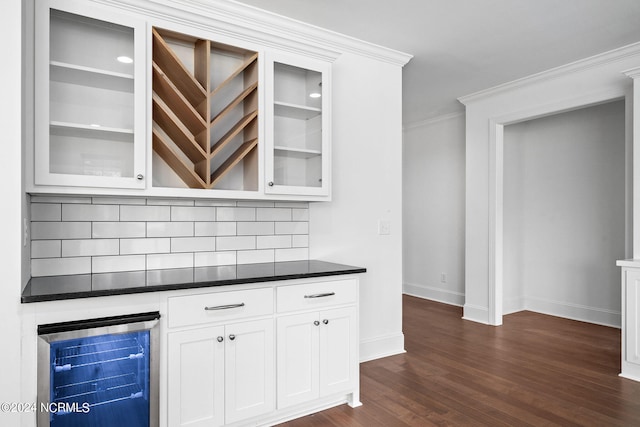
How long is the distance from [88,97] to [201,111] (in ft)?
1.98

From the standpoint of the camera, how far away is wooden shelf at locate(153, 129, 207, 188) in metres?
2.39

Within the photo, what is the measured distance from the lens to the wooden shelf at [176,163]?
2394 mm

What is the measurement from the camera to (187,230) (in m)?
2.70

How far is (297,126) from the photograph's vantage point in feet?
9.41

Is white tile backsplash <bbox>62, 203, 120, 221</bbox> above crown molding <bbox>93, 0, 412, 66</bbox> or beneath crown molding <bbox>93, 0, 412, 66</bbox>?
beneath

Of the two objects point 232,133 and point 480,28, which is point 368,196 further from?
point 480,28

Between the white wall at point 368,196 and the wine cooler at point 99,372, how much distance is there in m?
1.52

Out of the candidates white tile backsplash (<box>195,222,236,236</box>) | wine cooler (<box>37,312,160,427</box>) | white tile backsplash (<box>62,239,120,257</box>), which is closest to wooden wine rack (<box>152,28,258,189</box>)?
white tile backsplash (<box>195,222,236,236</box>)

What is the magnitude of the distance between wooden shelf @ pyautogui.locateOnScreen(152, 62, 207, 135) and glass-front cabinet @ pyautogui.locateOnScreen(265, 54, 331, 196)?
436 millimetres

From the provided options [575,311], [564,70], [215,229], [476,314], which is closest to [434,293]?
[476,314]

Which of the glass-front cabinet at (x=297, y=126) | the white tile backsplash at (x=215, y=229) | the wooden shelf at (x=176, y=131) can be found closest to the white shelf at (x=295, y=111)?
the glass-front cabinet at (x=297, y=126)

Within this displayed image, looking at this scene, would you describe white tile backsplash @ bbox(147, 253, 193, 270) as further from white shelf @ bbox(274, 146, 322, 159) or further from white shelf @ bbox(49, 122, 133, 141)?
white shelf @ bbox(274, 146, 322, 159)

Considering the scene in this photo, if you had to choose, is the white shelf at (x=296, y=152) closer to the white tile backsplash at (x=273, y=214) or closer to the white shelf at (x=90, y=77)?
the white tile backsplash at (x=273, y=214)

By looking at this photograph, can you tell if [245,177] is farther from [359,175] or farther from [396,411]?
[396,411]
